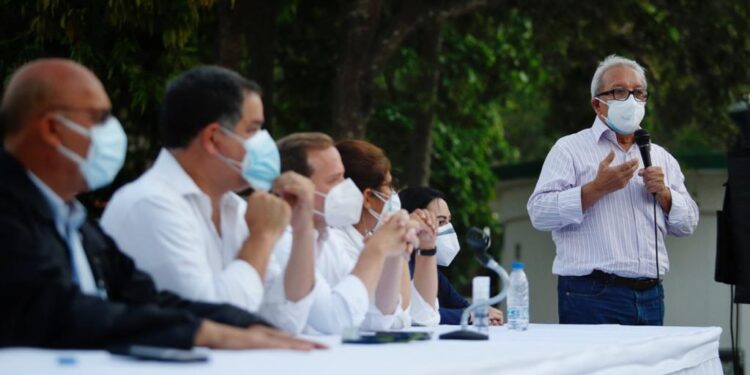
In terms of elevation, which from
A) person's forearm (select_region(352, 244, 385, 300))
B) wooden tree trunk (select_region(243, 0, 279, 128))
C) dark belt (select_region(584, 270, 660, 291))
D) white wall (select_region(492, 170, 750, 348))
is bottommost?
white wall (select_region(492, 170, 750, 348))

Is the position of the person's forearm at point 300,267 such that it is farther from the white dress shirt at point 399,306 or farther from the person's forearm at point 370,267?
the white dress shirt at point 399,306

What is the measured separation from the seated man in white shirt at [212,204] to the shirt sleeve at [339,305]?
0.27 m

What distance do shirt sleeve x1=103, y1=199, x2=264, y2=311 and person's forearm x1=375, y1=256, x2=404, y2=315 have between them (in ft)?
4.02

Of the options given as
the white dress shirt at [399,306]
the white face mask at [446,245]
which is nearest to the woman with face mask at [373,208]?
the white dress shirt at [399,306]

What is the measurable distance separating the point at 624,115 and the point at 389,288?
1.98 meters

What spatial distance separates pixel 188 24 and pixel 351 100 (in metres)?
Answer: 2.15

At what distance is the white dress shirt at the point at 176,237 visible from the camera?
145 inches

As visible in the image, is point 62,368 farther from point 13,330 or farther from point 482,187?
point 482,187

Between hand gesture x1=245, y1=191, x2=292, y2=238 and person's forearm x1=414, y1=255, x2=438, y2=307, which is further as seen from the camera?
person's forearm x1=414, y1=255, x2=438, y2=307

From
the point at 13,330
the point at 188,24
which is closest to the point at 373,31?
the point at 188,24

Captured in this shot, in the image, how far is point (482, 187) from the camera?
625 inches

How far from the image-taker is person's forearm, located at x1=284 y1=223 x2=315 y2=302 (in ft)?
13.7

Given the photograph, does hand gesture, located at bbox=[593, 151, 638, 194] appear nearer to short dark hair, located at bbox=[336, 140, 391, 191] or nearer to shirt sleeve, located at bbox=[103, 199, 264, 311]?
short dark hair, located at bbox=[336, 140, 391, 191]

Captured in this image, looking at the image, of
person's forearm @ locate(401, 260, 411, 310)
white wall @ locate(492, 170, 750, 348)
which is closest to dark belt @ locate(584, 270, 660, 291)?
person's forearm @ locate(401, 260, 411, 310)
